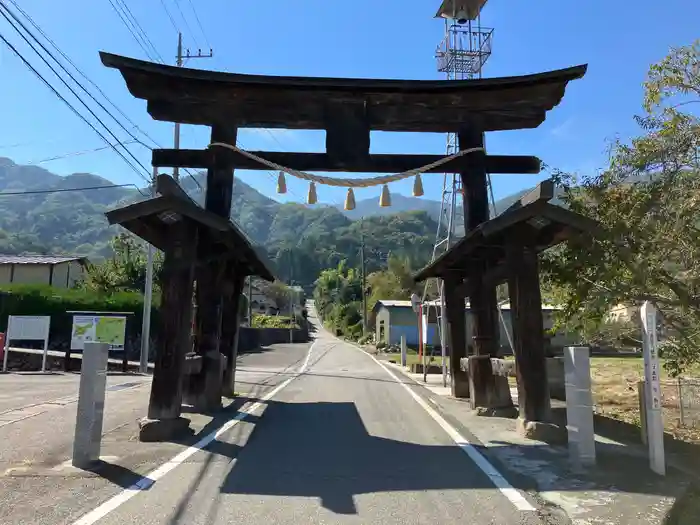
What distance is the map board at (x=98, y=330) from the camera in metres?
19.8

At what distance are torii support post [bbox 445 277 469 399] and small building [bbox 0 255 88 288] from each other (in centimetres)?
3404

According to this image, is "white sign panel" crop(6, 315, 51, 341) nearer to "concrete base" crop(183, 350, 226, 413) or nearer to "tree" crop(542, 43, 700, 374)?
"concrete base" crop(183, 350, 226, 413)

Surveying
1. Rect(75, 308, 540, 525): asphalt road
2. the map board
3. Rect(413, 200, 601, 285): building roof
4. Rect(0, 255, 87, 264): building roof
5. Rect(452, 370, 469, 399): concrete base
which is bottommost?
Rect(75, 308, 540, 525): asphalt road

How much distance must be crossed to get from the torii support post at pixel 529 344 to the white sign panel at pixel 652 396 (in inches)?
71.6

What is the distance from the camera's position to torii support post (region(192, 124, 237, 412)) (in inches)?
389

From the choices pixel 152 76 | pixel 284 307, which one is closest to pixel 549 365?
pixel 152 76

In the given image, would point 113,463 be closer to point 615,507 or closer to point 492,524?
point 492,524

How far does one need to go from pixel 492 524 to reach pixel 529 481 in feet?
→ 5.00

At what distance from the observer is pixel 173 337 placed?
800cm

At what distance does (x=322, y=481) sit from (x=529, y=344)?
3845 mm

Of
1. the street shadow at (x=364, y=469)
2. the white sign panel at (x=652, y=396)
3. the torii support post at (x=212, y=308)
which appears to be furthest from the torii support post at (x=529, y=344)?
the torii support post at (x=212, y=308)

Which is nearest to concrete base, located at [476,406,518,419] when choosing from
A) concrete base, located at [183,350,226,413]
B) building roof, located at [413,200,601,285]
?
building roof, located at [413,200,601,285]

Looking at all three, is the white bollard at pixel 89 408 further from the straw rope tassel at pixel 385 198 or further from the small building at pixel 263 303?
the small building at pixel 263 303

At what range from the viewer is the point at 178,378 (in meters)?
7.98
